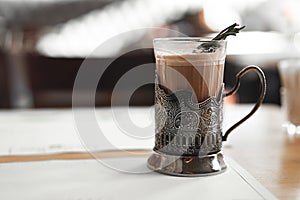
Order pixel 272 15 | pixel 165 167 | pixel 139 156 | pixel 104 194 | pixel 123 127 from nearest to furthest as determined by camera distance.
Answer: pixel 104 194 → pixel 165 167 → pixel 139 156 → pixel 123 127 → pixel 272 15

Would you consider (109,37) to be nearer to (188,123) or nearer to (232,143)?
(232,143)

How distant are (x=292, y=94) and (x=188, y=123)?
1.49ft

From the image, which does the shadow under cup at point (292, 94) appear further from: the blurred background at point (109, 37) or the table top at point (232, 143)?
the blurred background at point (109, 37)

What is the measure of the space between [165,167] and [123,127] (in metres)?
0.41

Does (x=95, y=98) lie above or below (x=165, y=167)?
below

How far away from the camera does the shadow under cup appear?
1025mm

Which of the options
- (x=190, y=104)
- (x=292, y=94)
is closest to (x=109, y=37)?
(x=292, y=94)

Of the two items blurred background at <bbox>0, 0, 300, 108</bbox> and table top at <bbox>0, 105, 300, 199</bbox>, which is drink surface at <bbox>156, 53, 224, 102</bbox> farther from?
blurred background at <bbox>0, 0, 300, 108</bbox>

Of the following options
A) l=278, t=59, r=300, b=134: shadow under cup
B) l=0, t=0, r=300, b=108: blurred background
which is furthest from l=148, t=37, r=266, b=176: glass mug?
l=0, t=0, r=300, b=108: blurred background

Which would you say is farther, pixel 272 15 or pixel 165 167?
pixel 272 15

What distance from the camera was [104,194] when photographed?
0.59 meters

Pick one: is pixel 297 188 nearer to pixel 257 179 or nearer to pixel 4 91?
pixel 257 179

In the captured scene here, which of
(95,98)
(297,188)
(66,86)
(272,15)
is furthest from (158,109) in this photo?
(272,15)

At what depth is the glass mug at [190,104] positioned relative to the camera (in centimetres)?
67
